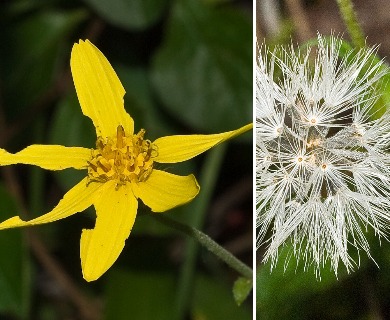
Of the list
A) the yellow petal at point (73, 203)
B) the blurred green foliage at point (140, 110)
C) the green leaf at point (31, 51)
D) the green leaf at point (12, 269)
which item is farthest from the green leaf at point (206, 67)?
the yellow petal at point (73, 203)

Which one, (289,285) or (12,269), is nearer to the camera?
(289,285)

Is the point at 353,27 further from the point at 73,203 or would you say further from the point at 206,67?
the point at 206,67

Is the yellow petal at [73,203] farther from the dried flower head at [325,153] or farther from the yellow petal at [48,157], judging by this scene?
the dried flower head at [325,153]

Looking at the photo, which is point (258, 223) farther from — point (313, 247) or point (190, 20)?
point (190, 20)

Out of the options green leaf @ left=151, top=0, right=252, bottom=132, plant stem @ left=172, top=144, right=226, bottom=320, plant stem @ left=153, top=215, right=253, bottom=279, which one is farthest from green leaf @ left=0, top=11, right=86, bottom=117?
plant stem @ left=153, top=215, right=253, bottom=279

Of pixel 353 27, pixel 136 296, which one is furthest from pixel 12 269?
pixel 353 27
